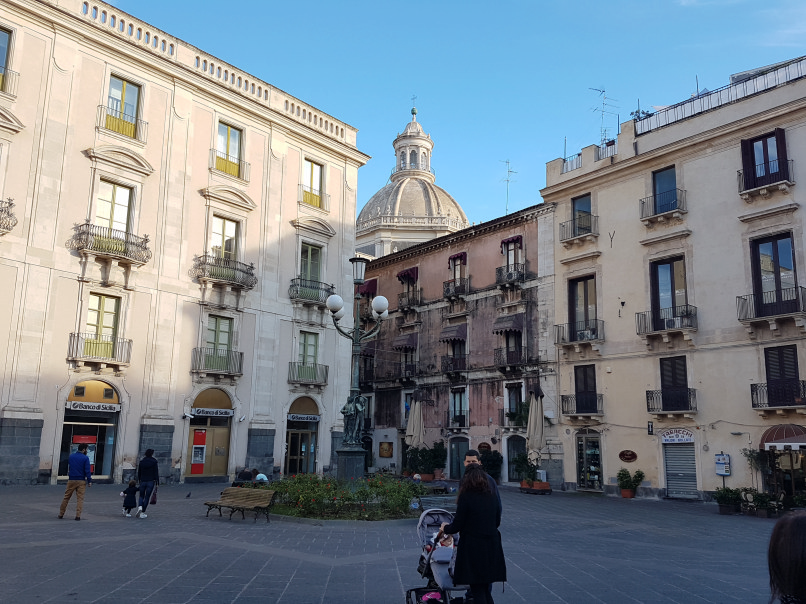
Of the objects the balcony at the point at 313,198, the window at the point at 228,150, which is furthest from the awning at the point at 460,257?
the window at the point at 228,150

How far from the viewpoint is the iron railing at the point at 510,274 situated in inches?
1433

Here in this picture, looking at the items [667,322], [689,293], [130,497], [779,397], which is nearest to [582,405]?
[667,322]

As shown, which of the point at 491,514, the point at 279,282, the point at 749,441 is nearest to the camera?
the point at 491,514

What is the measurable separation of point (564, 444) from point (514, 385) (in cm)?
445

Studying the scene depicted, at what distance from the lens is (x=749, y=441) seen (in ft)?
84.6

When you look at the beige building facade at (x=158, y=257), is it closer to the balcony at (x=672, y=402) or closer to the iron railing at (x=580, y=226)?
the iron railing at (x=580, y=226)

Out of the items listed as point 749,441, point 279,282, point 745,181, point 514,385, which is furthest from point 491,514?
point 514,385

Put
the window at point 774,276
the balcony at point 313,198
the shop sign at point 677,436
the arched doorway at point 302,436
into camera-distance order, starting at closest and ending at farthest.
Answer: the window at point 774,276 < the shop sign at point 677,436 < the arched doorway at point 302,436 < the balcony at point 313,198

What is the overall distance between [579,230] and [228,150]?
56.4 feet

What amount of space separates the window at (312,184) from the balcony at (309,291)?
13.7 feet

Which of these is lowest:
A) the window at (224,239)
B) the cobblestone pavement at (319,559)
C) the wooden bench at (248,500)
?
the cobblestone pavement at (319,559)

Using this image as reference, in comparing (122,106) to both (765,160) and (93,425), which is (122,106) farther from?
(765,160)

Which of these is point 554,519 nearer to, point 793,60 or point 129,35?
point 793,60

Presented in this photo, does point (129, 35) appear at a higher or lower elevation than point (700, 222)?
higher
